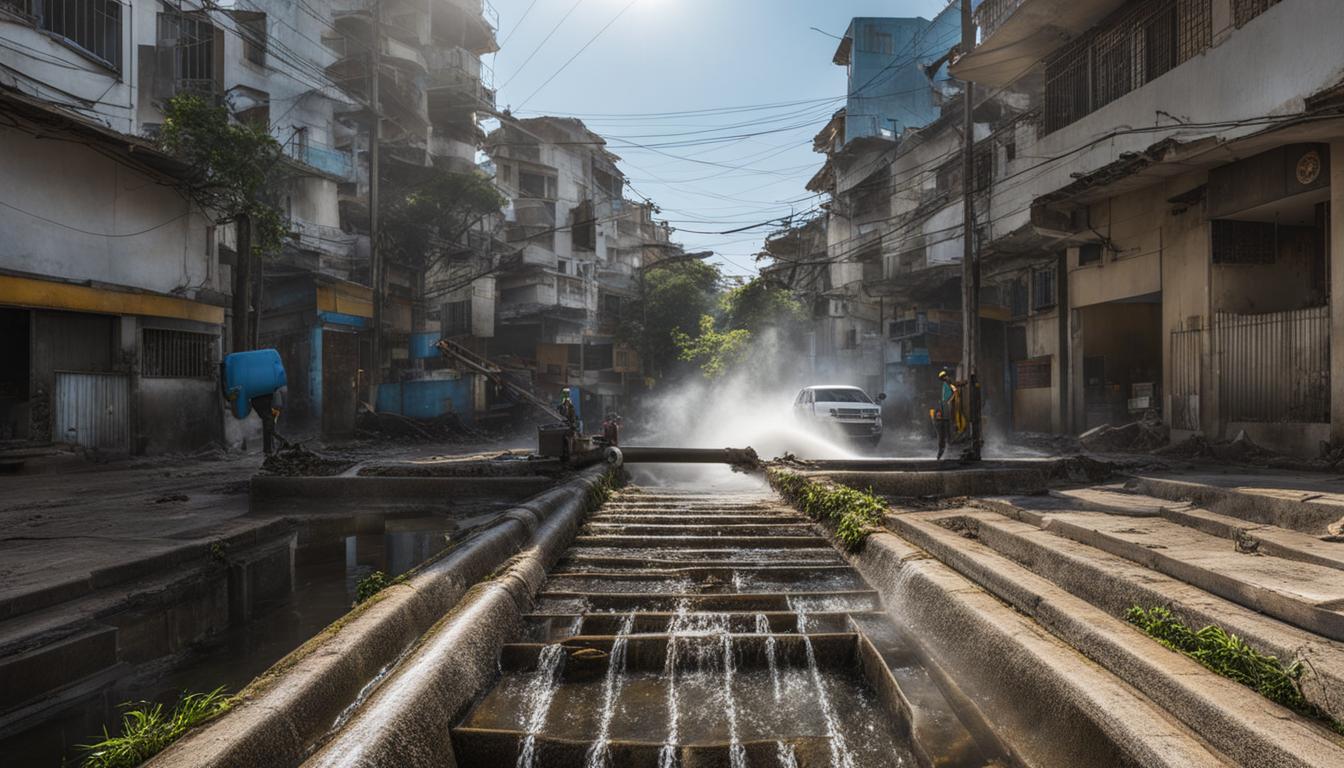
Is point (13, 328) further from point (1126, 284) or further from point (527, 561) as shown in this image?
point (1126, 284)

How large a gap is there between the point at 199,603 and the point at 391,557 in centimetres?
213

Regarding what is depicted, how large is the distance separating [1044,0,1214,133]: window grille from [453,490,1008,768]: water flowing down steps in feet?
47.7

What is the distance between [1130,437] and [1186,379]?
1926mm

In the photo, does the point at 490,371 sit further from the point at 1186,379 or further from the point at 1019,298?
the point at 1186,379

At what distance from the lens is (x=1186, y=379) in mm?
15617

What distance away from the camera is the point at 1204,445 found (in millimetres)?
14625

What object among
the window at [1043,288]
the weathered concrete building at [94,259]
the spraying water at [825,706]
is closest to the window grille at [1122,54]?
the window at [1043,288]

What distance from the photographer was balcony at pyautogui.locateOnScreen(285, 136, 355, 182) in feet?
98.3

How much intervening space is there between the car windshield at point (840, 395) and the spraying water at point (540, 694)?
1755cm

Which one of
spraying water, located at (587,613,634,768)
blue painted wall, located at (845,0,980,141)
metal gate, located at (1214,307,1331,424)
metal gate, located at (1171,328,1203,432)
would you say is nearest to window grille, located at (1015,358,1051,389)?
metal gate, located at (1171,328,1203,432)

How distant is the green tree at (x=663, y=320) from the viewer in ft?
148

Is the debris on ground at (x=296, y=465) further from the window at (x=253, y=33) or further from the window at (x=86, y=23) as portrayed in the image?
the window at (x=253, y=33)

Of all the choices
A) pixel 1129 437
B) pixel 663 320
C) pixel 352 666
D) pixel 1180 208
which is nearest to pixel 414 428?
pixel 1129 437

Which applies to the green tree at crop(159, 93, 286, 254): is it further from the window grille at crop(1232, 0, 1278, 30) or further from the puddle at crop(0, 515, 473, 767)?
the window grille at crop(1232, 0, 1278, 30)
